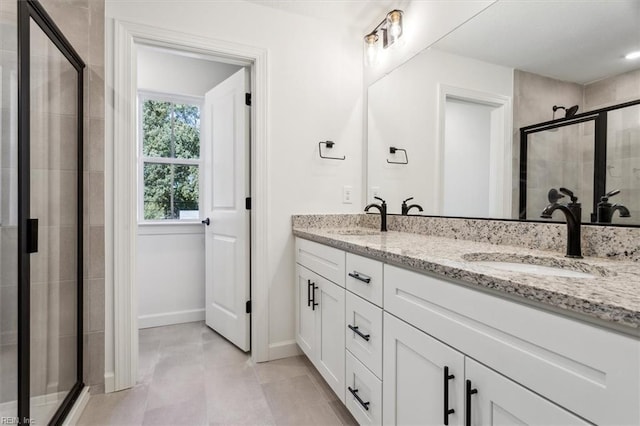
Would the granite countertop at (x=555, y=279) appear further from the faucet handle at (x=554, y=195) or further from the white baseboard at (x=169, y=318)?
the white baseboard at (x=169, y=318)

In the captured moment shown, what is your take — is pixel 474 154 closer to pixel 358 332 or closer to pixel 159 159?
pixel 358 332

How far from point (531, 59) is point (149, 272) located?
3.05 meters

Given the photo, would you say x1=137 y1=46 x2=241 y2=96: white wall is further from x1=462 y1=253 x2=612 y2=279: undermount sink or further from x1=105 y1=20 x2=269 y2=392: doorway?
x1=462 y1=253 x2=612 y2=279: undermount sink

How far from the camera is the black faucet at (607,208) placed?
1.01m

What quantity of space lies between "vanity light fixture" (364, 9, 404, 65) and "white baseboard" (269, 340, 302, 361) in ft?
7.10

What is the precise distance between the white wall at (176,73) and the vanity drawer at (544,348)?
9.25ft

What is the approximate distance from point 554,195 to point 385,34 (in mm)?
1610

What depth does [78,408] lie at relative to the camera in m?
1.58

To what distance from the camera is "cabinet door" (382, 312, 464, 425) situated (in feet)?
2.85

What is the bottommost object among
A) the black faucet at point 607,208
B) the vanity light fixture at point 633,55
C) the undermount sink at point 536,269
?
the undermount sink at point 536,269

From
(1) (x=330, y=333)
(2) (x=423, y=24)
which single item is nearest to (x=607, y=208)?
(1) (x=330, y=333)

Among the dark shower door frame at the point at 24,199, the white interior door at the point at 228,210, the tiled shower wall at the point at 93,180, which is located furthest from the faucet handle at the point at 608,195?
the tiled shower wall at the point at 93,180

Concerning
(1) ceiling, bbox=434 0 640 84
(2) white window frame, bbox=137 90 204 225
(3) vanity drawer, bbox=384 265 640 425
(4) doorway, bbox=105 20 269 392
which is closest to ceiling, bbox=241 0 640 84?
(1) ceiling, bbox=434 0 640 84

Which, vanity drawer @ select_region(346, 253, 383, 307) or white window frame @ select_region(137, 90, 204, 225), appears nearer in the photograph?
vanity drawer @ select_region(346, 253, 383, 307)
